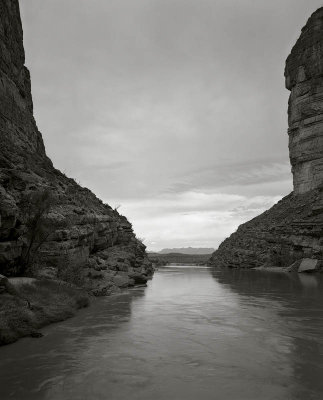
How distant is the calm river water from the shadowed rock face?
57034 millimetres

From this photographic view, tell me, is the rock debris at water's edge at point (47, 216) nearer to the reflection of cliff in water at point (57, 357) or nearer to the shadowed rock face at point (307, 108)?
the reflection of cliff in water at point (57, 357)

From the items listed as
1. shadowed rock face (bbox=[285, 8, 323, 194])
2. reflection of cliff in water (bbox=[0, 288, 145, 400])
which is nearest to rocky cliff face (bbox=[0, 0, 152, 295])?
reflection of cliff in water (bbox=[0, 288, 145, 400])

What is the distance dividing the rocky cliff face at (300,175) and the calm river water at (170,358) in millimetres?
48039

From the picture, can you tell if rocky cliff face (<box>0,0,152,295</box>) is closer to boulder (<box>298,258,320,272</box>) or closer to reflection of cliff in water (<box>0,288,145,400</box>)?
reflection of cliff in water (<box>0,288,145,400</box>)

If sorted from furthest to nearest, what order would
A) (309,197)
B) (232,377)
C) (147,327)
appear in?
1. (309,197)
2. (147,327)
3. (232,377)

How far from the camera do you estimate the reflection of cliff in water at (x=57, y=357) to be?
26.9 ft

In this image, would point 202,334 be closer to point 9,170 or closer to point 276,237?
point 9,170

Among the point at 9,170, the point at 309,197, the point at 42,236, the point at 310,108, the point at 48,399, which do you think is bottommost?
the point at 48,399

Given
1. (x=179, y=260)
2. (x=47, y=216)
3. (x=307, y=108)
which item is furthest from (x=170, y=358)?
(x=179, y=260)

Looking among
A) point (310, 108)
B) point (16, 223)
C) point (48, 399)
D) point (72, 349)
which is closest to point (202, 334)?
point (72, 349)

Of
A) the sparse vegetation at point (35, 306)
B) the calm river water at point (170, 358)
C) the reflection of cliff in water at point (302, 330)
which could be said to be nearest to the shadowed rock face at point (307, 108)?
the reflection of cliff in water at point (302, 330)

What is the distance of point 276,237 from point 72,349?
204 ft

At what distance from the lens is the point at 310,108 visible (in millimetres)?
70812

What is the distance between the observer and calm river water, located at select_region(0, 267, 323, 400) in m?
7.93
